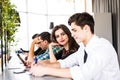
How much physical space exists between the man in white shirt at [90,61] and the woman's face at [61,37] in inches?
42.7

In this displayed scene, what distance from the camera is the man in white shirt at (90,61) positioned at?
1.40 meters

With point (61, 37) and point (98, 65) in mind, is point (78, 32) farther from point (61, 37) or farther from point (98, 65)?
point (61, 37)

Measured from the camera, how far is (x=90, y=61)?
1406mm

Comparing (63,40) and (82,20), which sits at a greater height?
(82,20)

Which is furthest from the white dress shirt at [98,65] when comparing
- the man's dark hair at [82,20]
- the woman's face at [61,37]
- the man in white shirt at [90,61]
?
the woman's face at [61,37]

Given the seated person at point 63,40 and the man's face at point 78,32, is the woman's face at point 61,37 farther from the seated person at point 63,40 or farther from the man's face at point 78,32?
the man's face at point 78,32

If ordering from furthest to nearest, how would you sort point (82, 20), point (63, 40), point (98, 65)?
point (63, 40) < point (82, 20) < point (98, 65)

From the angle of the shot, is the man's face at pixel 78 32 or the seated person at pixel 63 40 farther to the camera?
the seated person at pixel 63 40

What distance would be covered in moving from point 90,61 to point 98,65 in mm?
53

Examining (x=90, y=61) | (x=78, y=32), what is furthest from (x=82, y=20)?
(x=90, y=61)

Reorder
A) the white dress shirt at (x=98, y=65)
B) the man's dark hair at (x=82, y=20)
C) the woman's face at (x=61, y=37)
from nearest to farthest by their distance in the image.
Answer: the white dress shirt at (x=98, y=65) < the man's dark hair at (x=82, y=20) < the woman's face at (x=61, y=37)

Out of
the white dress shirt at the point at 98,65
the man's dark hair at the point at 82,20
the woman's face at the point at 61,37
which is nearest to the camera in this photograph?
the white dress shirt at the point at 98,65

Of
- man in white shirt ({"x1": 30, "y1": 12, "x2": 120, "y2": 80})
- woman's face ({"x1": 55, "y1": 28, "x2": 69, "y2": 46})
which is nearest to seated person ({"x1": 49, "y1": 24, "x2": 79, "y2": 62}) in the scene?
woman's face ({"x1": 55, "y1": 28, "x2": 69, "y2": 46})

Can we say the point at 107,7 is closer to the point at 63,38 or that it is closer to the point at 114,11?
the point at 114,11
